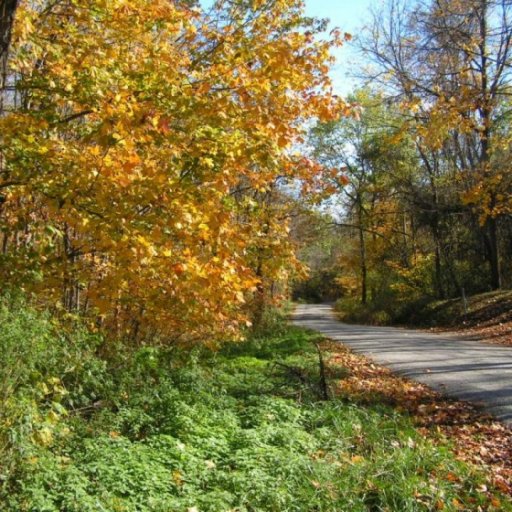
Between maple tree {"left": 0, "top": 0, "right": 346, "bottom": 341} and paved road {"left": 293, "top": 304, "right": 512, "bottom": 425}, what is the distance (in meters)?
4.18

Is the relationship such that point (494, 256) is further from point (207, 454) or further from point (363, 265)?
point (207, 454)

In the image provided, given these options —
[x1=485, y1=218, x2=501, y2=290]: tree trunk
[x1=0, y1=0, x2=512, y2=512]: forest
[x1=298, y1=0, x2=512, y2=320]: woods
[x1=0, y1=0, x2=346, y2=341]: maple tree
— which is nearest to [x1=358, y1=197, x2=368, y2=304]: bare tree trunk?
[x1=298, y1=0, x2=512, y2=320]: woods

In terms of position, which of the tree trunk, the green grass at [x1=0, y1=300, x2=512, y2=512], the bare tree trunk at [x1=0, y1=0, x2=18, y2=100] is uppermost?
the bare tree trunk at [x1=0, y1=0, x2=18, y2=100]

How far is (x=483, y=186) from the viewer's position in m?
16.7

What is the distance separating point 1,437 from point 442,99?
1066 centimetres

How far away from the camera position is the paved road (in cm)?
819

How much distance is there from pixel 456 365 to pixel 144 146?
7.81 metres

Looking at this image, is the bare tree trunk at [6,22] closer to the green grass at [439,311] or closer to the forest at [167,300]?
the forest at [167,300]

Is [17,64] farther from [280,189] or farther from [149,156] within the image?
[280,189]

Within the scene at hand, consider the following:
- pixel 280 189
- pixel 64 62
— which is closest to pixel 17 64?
pixel 64 62

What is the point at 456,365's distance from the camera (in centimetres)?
1077

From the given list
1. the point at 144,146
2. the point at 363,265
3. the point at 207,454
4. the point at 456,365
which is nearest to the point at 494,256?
the point at 456,365

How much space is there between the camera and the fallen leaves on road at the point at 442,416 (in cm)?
578

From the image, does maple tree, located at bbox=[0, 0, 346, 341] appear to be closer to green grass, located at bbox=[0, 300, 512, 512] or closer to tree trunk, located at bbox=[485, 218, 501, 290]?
green grass, located at bbox=[0, 300, 512, 512]
